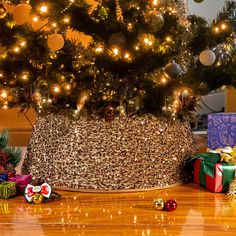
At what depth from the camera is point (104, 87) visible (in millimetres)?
949

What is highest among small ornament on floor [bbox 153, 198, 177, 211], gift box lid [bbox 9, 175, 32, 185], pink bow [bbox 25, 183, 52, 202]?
gift box lid [bbox 9, 175, 32, 185]

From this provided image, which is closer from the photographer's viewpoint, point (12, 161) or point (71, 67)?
point (71, 67)

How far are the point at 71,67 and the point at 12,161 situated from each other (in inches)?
12.6

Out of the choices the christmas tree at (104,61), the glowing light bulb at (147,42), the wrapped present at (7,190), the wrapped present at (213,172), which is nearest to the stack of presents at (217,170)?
the wrapped present at (213,172)

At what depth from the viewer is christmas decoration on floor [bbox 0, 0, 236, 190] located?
37.3 inches

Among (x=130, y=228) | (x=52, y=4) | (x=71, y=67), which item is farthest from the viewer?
(x=71, y=67)

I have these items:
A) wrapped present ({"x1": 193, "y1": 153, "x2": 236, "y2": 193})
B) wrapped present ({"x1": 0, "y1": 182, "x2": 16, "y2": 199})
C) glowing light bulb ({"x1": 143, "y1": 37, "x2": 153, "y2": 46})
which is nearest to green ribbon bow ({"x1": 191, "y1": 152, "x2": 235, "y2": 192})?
wrapped present ({"x1": 193, "y1": 153, "x2": 236, "y2": 193})

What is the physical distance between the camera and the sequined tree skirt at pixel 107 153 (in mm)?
958

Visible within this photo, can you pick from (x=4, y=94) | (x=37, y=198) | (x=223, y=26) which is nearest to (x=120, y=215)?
(x=37, y=198)

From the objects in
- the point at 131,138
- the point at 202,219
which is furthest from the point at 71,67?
the point at 202,219

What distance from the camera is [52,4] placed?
0.89 meters

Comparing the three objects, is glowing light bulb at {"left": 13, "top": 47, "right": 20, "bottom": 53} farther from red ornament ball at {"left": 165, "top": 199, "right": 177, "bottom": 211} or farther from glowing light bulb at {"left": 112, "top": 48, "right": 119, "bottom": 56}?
red ornament ball at {"left": 165, "top": 199, "right": 177, "bottom": 211}

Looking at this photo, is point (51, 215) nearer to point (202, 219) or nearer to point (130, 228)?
point (130, 228)

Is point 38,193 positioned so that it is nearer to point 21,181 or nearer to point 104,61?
point 21,181
